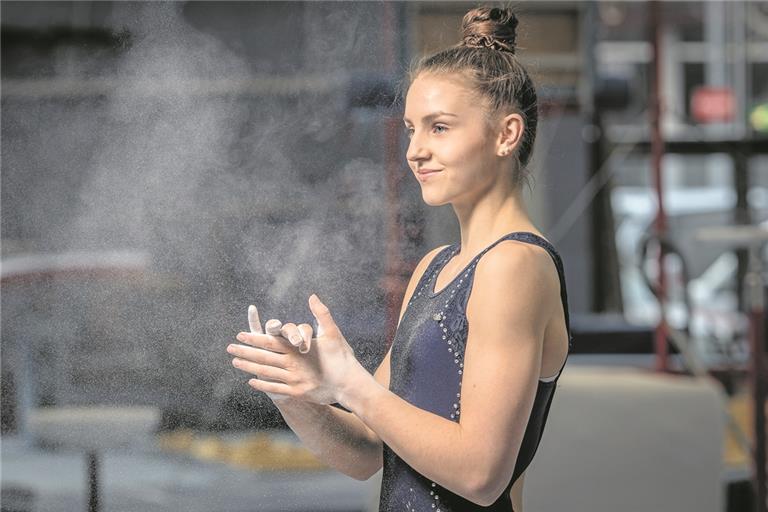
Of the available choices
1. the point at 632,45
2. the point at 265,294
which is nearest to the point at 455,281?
the point at 265,294

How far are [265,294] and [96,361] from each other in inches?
8.7

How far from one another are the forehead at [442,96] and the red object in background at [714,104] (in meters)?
6.00

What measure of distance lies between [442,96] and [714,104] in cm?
611

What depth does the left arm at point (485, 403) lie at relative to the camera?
2.90 feet

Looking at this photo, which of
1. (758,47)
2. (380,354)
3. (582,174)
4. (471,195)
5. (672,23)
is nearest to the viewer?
(471,195)

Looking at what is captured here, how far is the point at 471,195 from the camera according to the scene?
3.30 feet

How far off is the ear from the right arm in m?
0.19

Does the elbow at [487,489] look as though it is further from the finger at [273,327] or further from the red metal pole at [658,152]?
the red metal pole at [658,152]

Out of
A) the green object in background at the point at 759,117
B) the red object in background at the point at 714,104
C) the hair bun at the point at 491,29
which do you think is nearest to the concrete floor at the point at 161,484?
the hair bun at the point at 491,29

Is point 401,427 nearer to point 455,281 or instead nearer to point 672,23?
point 455,281

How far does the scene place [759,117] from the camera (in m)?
6.40

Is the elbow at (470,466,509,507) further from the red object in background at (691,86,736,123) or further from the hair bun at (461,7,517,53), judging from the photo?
the red object in background at (691,86,736,123)

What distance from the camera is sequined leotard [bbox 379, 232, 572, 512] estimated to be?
37.9 inches

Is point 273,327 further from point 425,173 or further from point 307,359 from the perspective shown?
point 425,173
